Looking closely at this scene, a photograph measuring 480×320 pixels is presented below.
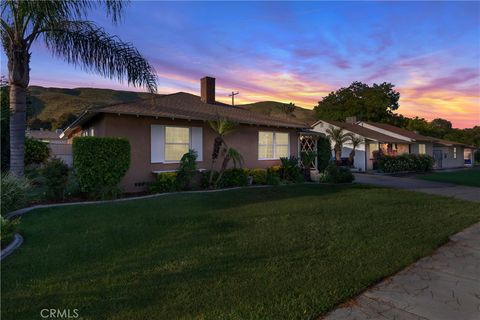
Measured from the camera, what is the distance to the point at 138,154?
1137 cm

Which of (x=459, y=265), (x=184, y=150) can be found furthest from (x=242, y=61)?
(x=459, y=265)

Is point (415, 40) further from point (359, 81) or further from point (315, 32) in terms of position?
point (359, 81)

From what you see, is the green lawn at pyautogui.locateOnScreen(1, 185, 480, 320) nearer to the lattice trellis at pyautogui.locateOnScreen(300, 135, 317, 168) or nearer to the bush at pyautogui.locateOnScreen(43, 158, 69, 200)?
the bush at pyautogui.locateOnScreen(43, 158, 69, 200)

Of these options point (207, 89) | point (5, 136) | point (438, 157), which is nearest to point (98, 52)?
point (5, 136)

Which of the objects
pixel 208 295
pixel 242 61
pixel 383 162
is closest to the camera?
pixel 208 295

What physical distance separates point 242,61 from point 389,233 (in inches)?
441

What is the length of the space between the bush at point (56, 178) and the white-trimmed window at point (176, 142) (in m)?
3.97

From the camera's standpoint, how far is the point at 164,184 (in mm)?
11039

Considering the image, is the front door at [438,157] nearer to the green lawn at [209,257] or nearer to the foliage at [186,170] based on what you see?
the green lawn at [209,257]

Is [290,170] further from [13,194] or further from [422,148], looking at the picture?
[422,148]

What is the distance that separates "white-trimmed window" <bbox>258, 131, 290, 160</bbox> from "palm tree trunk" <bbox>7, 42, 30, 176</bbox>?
9820 mm

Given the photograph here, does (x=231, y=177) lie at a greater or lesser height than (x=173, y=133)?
lesser

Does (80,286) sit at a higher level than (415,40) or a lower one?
lower

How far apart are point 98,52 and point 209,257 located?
801 centimetres
